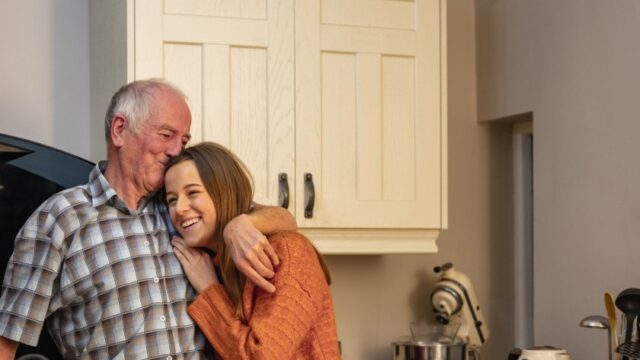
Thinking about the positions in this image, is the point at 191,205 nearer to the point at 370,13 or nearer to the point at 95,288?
the point at 95,288

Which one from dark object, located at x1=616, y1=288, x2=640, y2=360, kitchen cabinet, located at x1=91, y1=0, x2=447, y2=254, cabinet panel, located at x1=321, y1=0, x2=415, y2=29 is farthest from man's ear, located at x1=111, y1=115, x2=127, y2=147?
dark object, located at x1=616, y1=288, x2=640, y2=360

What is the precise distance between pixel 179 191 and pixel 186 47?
84 cm

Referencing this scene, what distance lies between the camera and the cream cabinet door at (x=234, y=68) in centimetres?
264

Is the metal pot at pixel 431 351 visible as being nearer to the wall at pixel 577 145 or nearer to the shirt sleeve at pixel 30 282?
the wall at pixel 577 145

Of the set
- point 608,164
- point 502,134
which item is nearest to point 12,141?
point 608,164

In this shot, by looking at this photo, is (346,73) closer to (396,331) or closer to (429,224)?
(429,224)

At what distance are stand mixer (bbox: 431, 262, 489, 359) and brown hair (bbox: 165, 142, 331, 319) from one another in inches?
50.5

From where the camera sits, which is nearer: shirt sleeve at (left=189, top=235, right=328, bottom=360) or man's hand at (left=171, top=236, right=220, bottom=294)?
shirt sleeve at (left=189, top=235, right=328, bottom=360)

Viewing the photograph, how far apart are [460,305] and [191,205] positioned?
1450 mm

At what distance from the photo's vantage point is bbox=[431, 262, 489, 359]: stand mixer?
314 centimetres

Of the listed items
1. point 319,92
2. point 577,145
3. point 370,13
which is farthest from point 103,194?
point 577,145

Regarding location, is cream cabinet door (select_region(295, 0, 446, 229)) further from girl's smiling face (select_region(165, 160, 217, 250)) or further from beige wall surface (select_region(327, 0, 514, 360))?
girl's smiling face (select_region(165, 160, 217, 250))

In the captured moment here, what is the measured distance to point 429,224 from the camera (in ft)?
9.50

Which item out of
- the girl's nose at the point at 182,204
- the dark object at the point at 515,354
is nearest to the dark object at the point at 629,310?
the dark object at the point at 515,354
